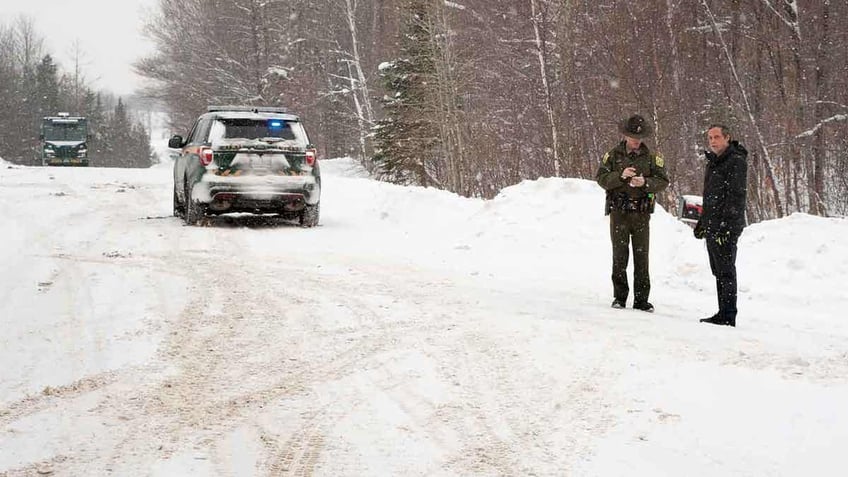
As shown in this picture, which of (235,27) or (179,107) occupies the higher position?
(235,27)

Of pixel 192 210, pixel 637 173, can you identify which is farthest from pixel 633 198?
pixel 192 210

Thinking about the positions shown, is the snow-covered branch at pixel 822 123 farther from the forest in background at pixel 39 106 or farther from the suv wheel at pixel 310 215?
the forest in background at pixel 39 106

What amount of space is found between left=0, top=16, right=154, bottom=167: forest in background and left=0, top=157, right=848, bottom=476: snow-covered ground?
5806cm

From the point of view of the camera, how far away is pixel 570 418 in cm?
446

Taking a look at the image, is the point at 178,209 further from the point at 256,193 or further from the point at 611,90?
the point at 611,90

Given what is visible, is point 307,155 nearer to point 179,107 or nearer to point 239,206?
point 239,206

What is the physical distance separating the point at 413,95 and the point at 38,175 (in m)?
12.1

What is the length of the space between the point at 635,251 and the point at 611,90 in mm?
13207

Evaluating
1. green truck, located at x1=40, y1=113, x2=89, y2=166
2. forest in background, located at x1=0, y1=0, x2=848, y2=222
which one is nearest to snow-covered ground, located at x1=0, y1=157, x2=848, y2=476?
forest in background, located at x1=0, y1=0, x2=848, y2=222

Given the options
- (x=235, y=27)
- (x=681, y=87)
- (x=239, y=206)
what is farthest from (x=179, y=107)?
(x=239, y=206)

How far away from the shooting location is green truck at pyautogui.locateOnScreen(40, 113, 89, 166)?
4241cm

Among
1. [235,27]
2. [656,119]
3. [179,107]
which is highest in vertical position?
[235,27]

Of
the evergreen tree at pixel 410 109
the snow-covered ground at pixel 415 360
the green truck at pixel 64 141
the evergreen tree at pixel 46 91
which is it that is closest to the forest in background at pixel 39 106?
the evergreen tree at pixel 46 91

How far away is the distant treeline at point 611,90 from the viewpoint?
18.8 metres
